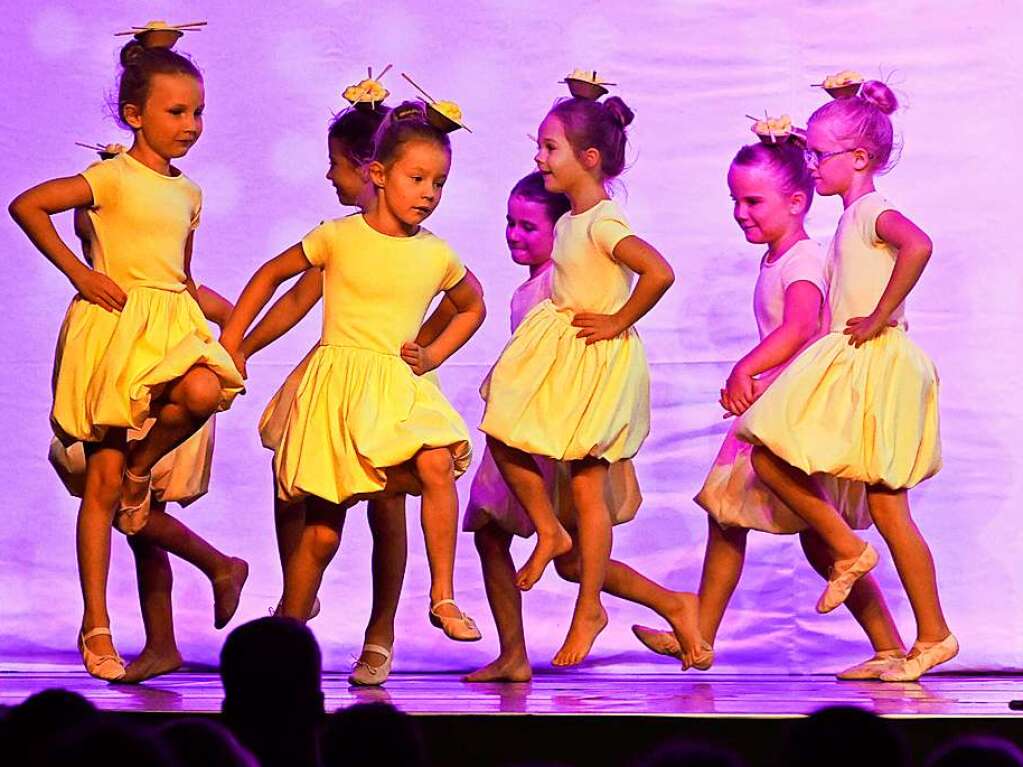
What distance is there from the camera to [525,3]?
5.71m

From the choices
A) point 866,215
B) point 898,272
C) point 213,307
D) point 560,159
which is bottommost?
point 213,307

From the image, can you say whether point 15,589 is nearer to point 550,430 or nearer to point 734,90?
point 550,430

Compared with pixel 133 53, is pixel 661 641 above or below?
below

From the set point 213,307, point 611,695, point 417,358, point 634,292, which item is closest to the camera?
point 611,695

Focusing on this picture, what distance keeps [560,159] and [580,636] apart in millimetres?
1205

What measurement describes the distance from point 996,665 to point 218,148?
2868 millimetres

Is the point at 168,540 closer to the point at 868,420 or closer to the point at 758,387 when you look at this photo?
the point at 758,387

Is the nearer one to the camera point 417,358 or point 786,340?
point 417,358

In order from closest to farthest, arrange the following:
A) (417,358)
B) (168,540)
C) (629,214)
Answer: (417,358)
(168,540)
(629,214)

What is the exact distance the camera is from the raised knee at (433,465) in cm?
417

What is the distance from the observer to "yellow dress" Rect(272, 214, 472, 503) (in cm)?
419

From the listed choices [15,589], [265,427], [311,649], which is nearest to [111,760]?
[311,649]

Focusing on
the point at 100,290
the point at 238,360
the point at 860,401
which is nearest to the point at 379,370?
the point at 238,360

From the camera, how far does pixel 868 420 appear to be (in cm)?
445
